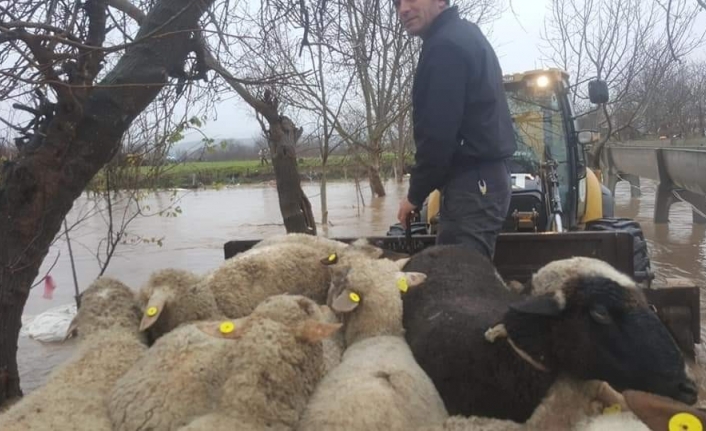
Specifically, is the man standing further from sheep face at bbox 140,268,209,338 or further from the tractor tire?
the tractor tire

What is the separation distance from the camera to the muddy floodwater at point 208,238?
358 inches

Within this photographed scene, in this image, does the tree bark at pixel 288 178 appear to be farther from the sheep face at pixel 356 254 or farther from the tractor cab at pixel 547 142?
the sheep face at pixel 356 254

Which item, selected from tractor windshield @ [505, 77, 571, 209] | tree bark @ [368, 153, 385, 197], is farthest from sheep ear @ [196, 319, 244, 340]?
tree bark @ [368, 153, 385, 197]

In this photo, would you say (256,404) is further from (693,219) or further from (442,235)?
(693,219)

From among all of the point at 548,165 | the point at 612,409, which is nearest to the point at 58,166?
the point at 612,409

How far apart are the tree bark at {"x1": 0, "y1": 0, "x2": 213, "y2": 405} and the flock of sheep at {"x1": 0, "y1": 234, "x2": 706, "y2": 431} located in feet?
1.81

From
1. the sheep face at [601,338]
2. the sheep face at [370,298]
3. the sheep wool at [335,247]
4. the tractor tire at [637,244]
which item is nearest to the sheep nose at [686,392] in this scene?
the sheep face at [601,338]

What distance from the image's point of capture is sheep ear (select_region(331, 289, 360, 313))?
9.87 feet

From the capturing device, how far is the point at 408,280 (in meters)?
3.19

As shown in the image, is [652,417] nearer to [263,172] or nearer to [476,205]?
[476,205]

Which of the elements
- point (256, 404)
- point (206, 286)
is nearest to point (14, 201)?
point (206, 286)

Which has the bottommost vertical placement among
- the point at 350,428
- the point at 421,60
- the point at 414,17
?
the point at 350,428

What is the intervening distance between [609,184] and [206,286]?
2232 centimetres

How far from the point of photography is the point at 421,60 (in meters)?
3.48
